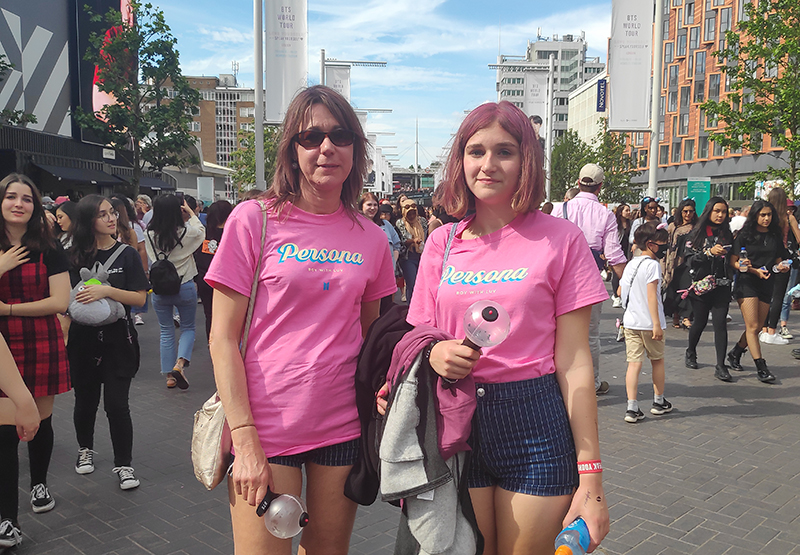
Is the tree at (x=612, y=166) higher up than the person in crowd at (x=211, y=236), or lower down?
higher up

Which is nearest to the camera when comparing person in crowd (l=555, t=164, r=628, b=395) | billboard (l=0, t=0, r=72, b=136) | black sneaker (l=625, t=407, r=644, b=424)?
black sneaker (l=625, t=407, r=644, b=424)

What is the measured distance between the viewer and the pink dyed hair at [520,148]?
2094mm

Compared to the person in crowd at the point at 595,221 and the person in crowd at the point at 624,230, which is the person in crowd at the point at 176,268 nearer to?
the person in crowd at the point at 595,221

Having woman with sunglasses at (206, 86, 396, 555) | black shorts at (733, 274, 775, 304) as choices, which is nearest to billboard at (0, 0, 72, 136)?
black shorts at (733, 274, 775, 304)

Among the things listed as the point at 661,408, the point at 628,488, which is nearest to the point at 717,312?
the point at 661,408

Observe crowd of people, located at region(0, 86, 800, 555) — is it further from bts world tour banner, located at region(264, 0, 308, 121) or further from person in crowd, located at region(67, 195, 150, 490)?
bts world tour banner, located at region(264, 0, 308, 121)

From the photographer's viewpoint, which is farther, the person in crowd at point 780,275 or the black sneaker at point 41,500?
the person in crowd at point 780,275

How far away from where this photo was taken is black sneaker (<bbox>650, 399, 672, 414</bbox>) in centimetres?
628

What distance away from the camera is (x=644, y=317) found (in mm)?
6113

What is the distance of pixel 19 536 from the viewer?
3.71 m

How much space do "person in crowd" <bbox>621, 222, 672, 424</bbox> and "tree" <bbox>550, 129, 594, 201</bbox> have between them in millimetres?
43083

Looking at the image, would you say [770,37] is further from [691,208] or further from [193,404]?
[193,404]

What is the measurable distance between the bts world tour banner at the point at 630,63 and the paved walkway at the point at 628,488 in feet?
25.0

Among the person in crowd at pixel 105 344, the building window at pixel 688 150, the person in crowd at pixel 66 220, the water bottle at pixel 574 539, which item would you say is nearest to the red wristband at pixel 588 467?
the water bottle at pixel 574 539
